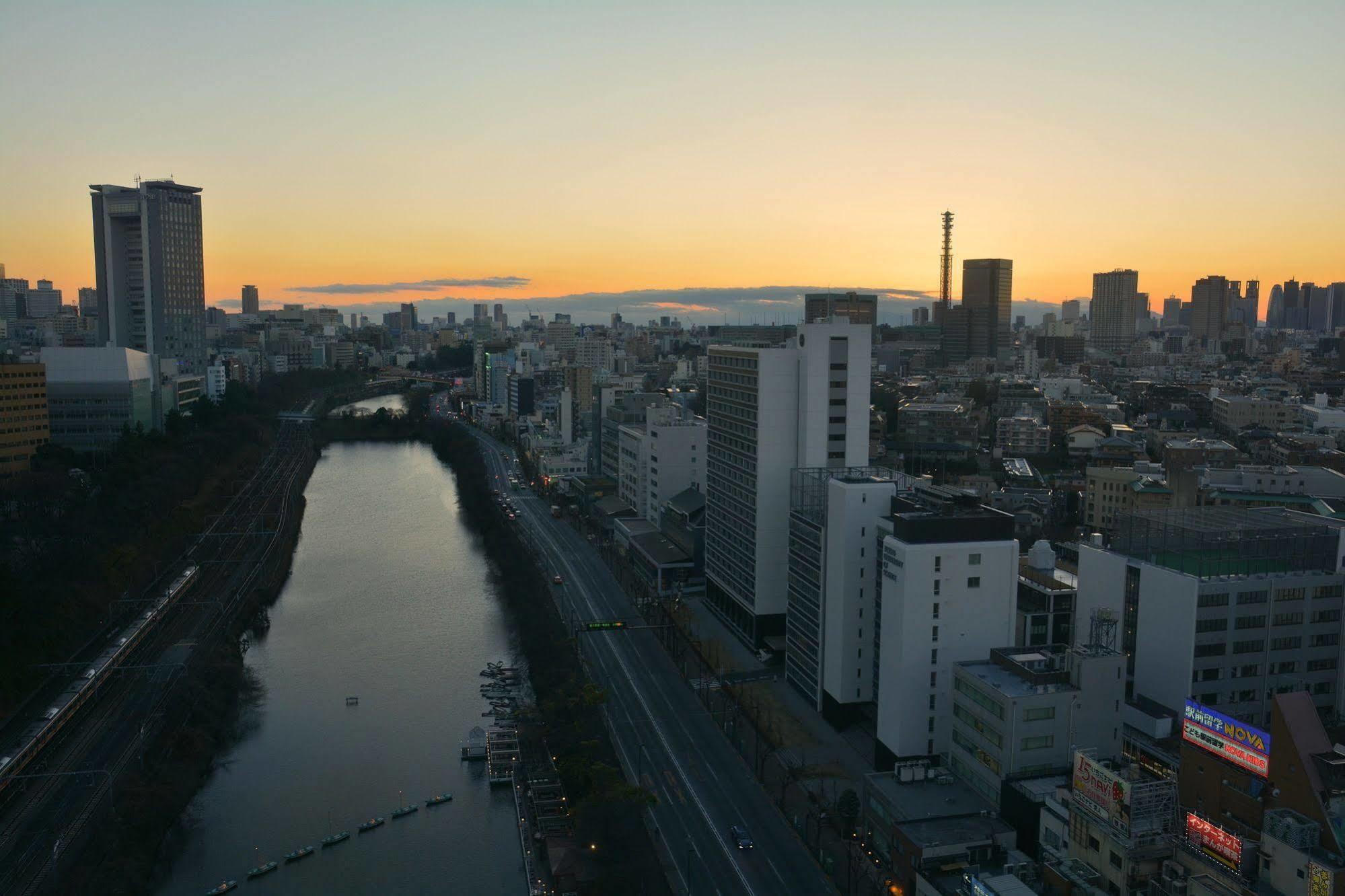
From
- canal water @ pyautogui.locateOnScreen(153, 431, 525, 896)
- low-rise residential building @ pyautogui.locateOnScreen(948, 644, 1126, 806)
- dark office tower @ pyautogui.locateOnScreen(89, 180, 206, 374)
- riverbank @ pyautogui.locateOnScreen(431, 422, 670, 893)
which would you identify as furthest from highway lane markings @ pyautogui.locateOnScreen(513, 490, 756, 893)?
dark office tower @ pyautogui.locateOnScreen(89, 180, 206, 374)

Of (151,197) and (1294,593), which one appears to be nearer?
(1294,593)

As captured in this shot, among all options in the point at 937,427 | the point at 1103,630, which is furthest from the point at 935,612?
the point at 937,427

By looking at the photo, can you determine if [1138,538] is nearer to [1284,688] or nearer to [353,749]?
[1284,688]

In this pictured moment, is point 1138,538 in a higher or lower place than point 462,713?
higher

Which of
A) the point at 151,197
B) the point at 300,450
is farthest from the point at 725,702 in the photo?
the point at 151,197

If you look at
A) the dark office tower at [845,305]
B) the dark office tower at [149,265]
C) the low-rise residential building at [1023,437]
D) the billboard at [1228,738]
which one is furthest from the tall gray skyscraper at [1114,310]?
the billboard at [1228,738]
